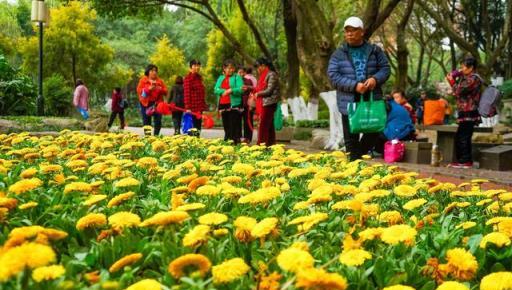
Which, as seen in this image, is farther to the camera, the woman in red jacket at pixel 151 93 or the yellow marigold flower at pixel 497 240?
the woman in red jacket at pixel 151 93

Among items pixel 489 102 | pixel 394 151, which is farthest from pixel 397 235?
pixel 394 151

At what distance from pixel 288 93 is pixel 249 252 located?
18136mm

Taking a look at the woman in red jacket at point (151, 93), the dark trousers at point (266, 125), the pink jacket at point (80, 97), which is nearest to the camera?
the dark trousers at point (266, 125)

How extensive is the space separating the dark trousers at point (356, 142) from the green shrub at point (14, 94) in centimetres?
926

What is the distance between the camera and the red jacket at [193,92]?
11.2 meters

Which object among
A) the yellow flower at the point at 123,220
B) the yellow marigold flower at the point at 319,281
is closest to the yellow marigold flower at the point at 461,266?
the yellow marigold flower at the point at 319,281

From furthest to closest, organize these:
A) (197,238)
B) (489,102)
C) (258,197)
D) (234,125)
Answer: (234,125) → (489,102) → (258,197) → (197,238)

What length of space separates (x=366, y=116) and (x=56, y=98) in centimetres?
1335

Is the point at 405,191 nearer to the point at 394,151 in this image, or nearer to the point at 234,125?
the point at 394,151

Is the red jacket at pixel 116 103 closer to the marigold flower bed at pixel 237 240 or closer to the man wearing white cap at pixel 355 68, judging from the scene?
the man wearing white cap at pixel 355 68

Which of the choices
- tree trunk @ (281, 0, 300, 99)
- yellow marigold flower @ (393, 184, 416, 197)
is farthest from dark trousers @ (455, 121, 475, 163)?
tree trunk @ (281, 0, 300, 99)

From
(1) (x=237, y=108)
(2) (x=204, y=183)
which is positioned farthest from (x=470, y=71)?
(2) (x=204, y=183)

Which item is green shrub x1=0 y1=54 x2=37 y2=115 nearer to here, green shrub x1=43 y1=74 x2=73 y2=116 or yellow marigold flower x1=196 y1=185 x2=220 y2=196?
green shrub x1=43 y1=74 x2=73 y2=116

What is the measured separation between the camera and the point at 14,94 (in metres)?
14.1
